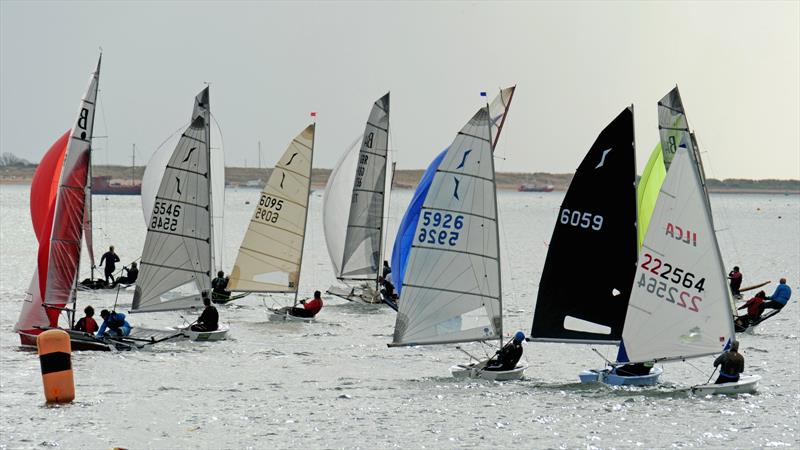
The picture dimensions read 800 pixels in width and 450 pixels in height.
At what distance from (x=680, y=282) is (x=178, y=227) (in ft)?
49.5

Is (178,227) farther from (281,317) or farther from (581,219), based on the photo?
(581,219)

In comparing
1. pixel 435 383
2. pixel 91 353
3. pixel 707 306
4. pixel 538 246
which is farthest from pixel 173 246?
pixel 538 246

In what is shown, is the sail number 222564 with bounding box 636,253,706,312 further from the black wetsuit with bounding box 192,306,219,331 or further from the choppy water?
the black wetsuit with bounding box 192,306,219,331

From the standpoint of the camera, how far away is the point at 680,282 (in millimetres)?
25250

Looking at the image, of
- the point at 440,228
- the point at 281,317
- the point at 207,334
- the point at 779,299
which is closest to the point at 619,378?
the point at 440,228

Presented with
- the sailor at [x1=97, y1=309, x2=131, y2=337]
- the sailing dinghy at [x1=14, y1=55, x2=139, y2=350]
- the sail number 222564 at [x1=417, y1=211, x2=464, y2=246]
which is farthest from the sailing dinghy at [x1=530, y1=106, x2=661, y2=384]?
the sailing dinghy at [x1=14, y1=55, x2=139, y2=350]

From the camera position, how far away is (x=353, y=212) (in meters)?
43.4

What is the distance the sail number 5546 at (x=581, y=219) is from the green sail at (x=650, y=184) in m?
5.48

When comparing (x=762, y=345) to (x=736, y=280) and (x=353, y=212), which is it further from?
(x=353, y=212)

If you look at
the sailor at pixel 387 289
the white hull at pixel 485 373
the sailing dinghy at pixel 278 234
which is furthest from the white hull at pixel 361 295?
the white hull at pixel 485 373

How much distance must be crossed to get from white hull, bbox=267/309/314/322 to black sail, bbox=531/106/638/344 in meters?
13.6

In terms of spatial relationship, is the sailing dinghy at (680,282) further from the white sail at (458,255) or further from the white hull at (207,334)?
the white hull at (207,334)

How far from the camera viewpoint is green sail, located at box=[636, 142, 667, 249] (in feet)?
105

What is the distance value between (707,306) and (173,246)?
15760mm
